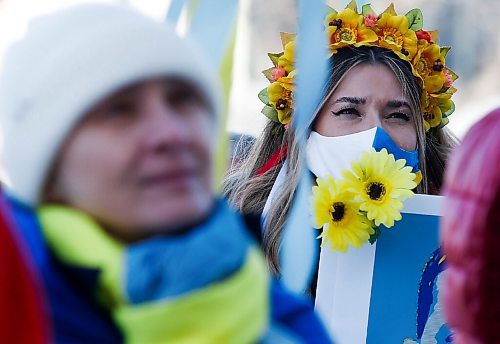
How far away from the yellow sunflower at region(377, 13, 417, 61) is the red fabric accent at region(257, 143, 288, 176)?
0.32m

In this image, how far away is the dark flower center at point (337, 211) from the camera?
5.81 feet

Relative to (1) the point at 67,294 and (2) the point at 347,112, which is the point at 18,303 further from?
(2) the point at 347,112

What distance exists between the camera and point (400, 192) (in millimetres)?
1742

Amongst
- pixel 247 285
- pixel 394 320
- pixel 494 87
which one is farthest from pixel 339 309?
pixel 494 87

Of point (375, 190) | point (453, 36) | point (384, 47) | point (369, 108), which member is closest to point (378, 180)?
point (375, 190)

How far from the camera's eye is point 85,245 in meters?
0.88

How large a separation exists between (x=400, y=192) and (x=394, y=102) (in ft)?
0.94

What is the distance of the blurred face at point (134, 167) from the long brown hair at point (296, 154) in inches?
38.2

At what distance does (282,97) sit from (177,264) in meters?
1.27

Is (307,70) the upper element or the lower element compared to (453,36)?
lower

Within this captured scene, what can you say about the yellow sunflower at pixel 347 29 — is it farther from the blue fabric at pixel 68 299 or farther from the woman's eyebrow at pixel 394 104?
the blue fabric at pixel 68 299

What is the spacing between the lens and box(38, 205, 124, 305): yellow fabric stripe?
871 mm

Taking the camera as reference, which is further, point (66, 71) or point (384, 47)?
point (384, 47)

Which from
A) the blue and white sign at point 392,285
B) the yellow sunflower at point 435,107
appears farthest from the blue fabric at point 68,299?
the yellow sunflower at point 435,107
